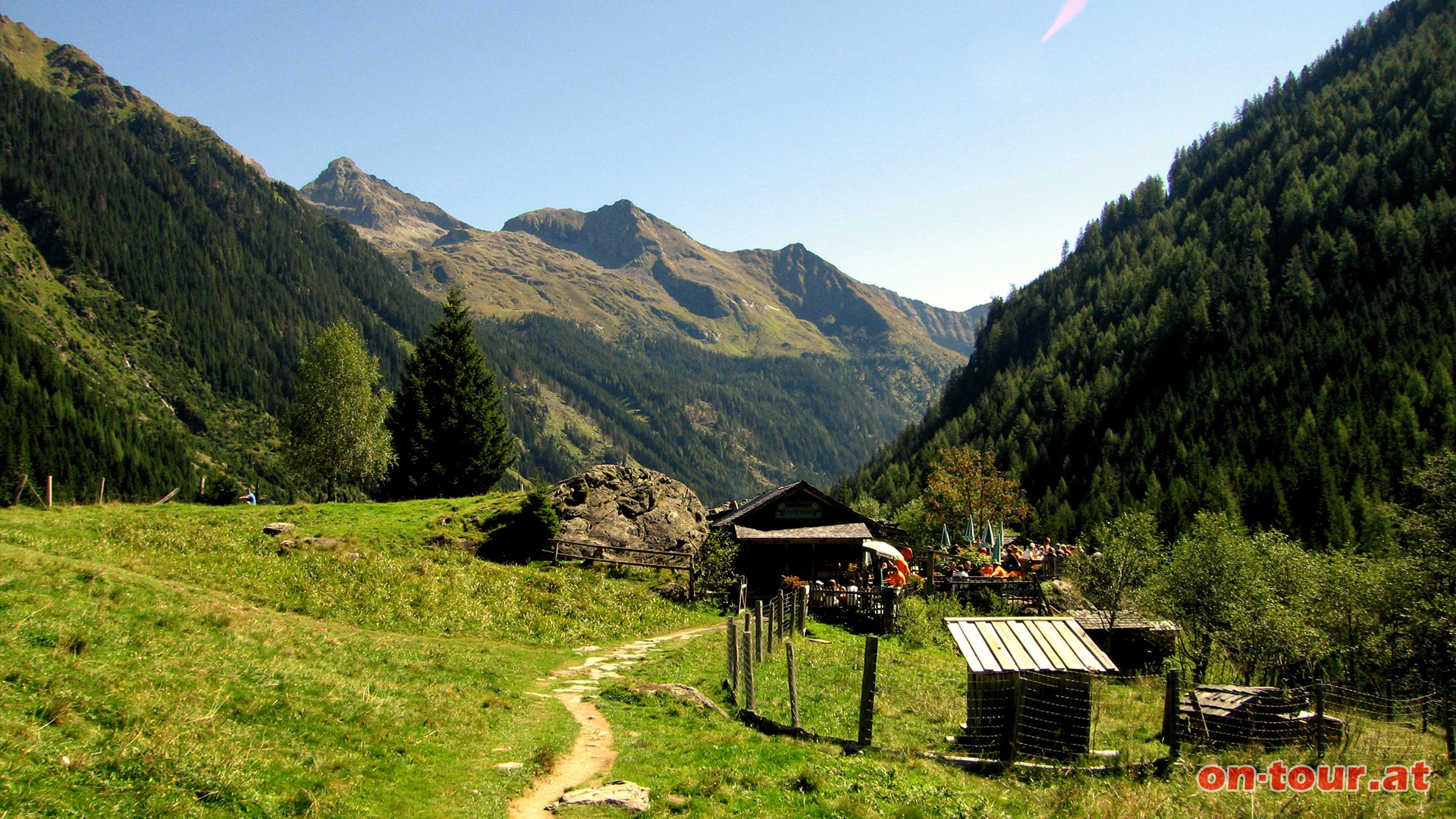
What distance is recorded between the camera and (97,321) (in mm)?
141625

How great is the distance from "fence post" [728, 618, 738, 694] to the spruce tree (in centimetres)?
3591

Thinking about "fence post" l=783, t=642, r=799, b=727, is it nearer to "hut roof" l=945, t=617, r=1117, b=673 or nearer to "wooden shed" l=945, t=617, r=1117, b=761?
"wooden shed" l=945, t=617, r=1117, b=761

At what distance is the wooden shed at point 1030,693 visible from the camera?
39.2 ft

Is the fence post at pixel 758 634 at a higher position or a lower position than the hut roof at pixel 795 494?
lower

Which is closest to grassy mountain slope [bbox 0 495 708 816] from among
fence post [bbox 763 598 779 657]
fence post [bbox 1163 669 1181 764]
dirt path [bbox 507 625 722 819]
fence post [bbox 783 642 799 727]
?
dirt path [bbox 507 625 722 819]

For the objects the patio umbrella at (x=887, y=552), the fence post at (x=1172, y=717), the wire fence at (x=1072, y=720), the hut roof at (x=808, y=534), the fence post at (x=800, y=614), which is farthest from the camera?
the hut roof at (x=808, y=534)

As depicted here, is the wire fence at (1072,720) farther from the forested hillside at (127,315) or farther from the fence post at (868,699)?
the forested hillside at (127,315)

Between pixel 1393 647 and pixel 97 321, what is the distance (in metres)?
190

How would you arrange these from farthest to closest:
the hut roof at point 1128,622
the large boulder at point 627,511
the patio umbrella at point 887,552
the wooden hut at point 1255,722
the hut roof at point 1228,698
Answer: the large boulder at point 627,511, the patio umbrella at point 887,552, the hut roof at point 1128,622, the hut roof at point 1228,698, the wooden hut at point 1255,722

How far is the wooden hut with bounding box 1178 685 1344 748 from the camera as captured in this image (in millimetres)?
13891

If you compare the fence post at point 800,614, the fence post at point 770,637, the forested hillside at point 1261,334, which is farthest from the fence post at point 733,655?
the forested hillside at point 1261,334

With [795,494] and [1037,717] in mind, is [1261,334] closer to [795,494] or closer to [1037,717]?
[795,494]

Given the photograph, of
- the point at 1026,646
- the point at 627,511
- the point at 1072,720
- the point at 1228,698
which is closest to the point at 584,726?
the point at 1026,646

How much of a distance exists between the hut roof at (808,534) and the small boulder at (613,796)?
3106cm
